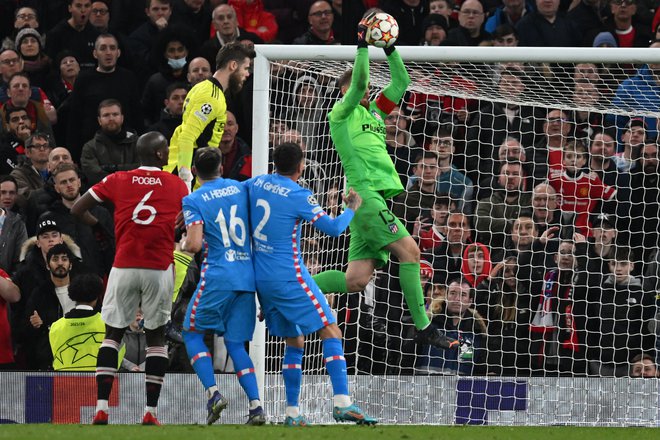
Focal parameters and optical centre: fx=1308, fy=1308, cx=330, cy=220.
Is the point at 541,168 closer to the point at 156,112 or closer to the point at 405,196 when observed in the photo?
the point at 405,196

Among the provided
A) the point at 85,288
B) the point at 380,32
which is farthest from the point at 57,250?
the point at 380,32

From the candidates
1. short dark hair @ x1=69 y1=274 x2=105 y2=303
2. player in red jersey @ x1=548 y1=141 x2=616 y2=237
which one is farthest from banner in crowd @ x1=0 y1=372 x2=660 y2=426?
player in red jersey @ x1=548 y1=141 x2=616 y2=237

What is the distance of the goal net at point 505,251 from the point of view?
37.7 feet

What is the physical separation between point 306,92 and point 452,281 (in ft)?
7.59

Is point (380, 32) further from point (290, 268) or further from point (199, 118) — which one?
point (290, 268)

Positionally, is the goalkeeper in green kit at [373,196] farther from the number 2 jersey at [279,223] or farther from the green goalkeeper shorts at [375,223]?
the number 2 jersey at [279,223]

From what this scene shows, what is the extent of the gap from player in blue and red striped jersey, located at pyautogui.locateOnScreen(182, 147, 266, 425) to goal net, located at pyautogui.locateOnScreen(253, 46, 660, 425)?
1.87 meters

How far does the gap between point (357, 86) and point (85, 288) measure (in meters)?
3.06

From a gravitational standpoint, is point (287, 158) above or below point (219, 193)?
above

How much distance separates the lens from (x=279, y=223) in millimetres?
9383

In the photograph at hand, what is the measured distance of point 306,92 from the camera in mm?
12695

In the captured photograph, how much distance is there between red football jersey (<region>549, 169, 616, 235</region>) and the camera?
13.0m

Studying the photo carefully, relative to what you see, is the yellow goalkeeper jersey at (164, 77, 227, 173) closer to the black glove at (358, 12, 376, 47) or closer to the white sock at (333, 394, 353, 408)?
the black glove at (358, 12, 376, 47)

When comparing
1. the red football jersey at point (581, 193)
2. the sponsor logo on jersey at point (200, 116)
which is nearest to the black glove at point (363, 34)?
the sponsor logo on jersey at point (200, 116)
